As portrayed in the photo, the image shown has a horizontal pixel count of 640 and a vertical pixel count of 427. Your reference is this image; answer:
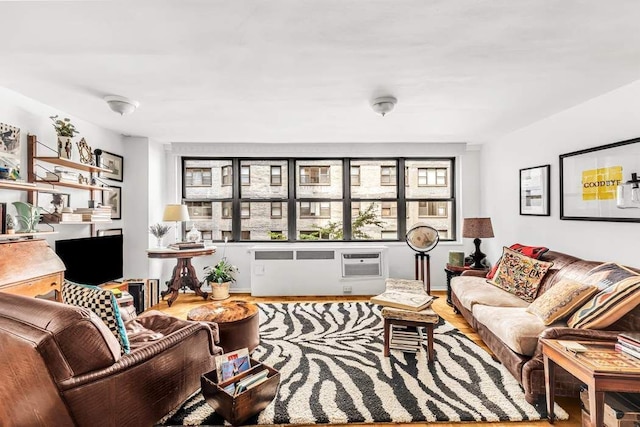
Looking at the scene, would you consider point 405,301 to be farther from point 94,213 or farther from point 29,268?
point 94,213

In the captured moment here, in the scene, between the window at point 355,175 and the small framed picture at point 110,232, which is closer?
the small framed picture at point 110,232

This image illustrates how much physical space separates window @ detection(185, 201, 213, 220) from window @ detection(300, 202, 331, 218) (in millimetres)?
1477

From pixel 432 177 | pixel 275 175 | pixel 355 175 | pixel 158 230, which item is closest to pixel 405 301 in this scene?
pixel 355 175

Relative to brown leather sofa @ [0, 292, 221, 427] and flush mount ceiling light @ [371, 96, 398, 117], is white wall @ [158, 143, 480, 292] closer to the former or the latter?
flush mount ceiling light @ [371, 96, 398, 117]

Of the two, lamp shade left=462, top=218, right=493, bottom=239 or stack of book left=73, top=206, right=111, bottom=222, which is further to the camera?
lamp shade left=462, top=218, right=493, bottom=239

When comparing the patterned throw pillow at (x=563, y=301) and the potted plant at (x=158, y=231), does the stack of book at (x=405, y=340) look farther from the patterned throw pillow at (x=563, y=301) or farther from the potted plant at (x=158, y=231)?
the potted plant at (x=158, y=231)

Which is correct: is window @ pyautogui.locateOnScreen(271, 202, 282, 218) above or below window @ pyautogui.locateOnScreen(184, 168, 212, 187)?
A: below

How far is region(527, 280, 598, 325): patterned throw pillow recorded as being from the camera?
225 cm

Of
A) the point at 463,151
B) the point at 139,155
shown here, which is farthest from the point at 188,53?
the point at 463,151

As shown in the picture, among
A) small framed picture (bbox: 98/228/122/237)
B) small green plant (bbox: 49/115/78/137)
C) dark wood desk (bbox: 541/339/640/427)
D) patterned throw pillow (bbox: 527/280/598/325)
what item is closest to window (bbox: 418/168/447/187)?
patterned throw pillow (bbox: 527/280/598/325)

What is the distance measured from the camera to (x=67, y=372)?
1329 mm

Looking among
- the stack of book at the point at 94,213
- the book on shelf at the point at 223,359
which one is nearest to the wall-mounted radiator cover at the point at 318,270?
the stack of book at the point at 94,213

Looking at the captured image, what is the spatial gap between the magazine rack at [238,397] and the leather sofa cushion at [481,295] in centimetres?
203

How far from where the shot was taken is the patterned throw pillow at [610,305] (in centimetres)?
196
